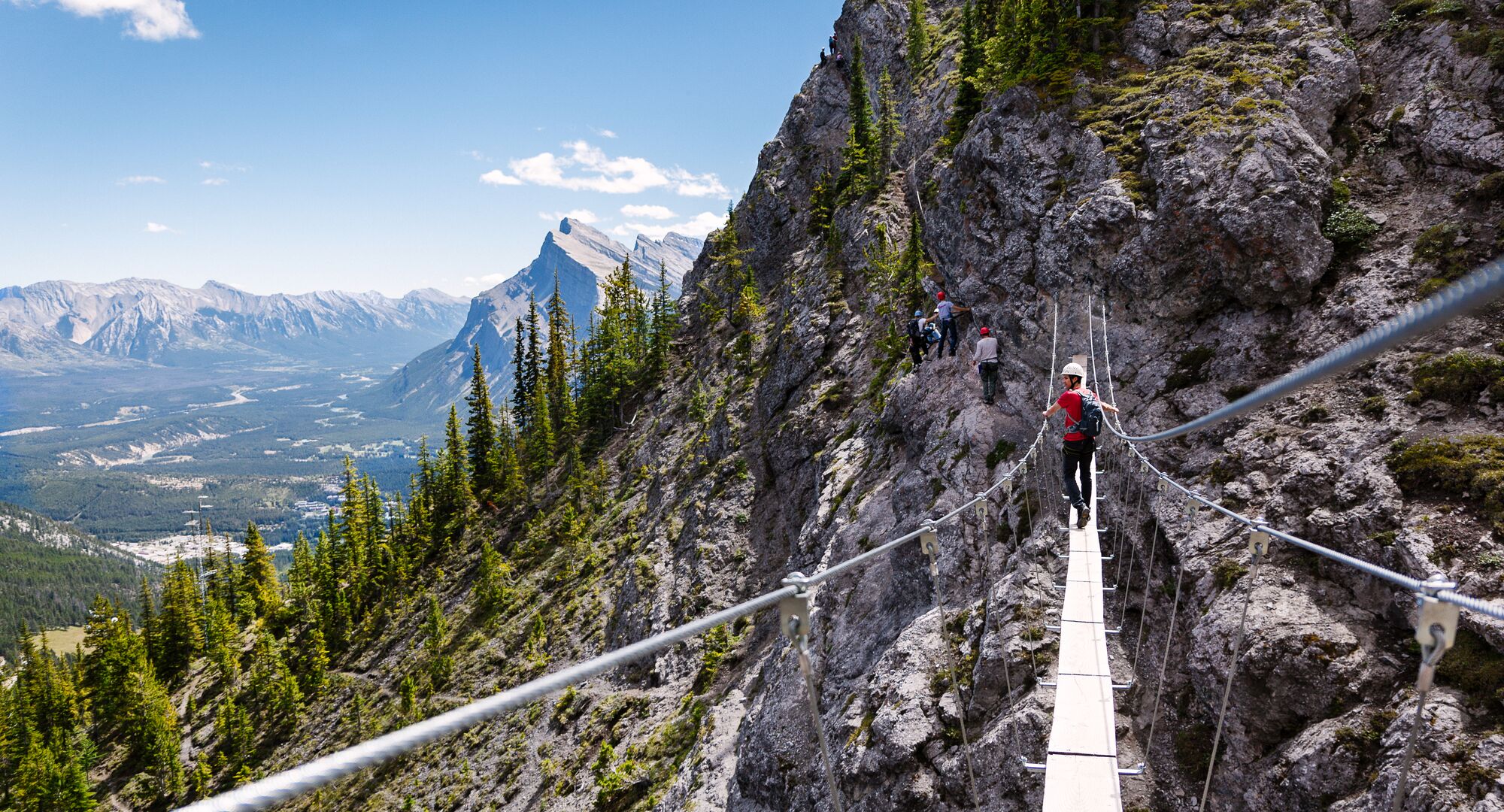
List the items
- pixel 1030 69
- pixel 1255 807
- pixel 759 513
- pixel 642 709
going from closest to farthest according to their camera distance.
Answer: pixel 1255 807
pixel 1030 69
pixel 642 709
pixel 759 513

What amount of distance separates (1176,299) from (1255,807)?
10871 mm

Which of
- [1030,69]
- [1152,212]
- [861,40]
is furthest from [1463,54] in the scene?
[861,40]

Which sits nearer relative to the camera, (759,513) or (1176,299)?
(1176,299)

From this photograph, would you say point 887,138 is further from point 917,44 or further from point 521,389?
point 521,389

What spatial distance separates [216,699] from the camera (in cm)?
6562

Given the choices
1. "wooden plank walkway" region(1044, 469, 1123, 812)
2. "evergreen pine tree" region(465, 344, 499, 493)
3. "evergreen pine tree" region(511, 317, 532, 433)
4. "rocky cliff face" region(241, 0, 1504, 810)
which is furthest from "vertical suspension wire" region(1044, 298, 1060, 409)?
"evergreen pine tree" region(511, 317, 532, 433)

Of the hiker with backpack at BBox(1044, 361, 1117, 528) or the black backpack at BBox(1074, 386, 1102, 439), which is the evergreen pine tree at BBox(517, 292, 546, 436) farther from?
the black backpack at BBox(1074, 386, 1102, 439)

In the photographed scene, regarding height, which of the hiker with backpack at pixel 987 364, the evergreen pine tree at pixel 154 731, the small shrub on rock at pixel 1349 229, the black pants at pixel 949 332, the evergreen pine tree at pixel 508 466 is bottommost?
the evergreen pine tree at pixel 154 731

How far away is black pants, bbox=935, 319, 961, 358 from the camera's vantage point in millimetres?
21828

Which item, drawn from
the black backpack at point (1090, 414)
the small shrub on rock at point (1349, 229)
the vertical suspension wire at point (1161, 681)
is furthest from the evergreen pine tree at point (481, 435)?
the small shrub on rock at point (1349, 229)

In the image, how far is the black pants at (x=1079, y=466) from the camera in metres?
12.3

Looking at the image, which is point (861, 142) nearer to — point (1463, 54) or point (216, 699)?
point (1463, 54)

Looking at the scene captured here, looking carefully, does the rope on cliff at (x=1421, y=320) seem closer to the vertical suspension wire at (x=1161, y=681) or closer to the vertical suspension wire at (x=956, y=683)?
the vertical suspension wire at (x=956, y=683)

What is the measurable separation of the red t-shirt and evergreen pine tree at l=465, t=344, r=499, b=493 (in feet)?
220
